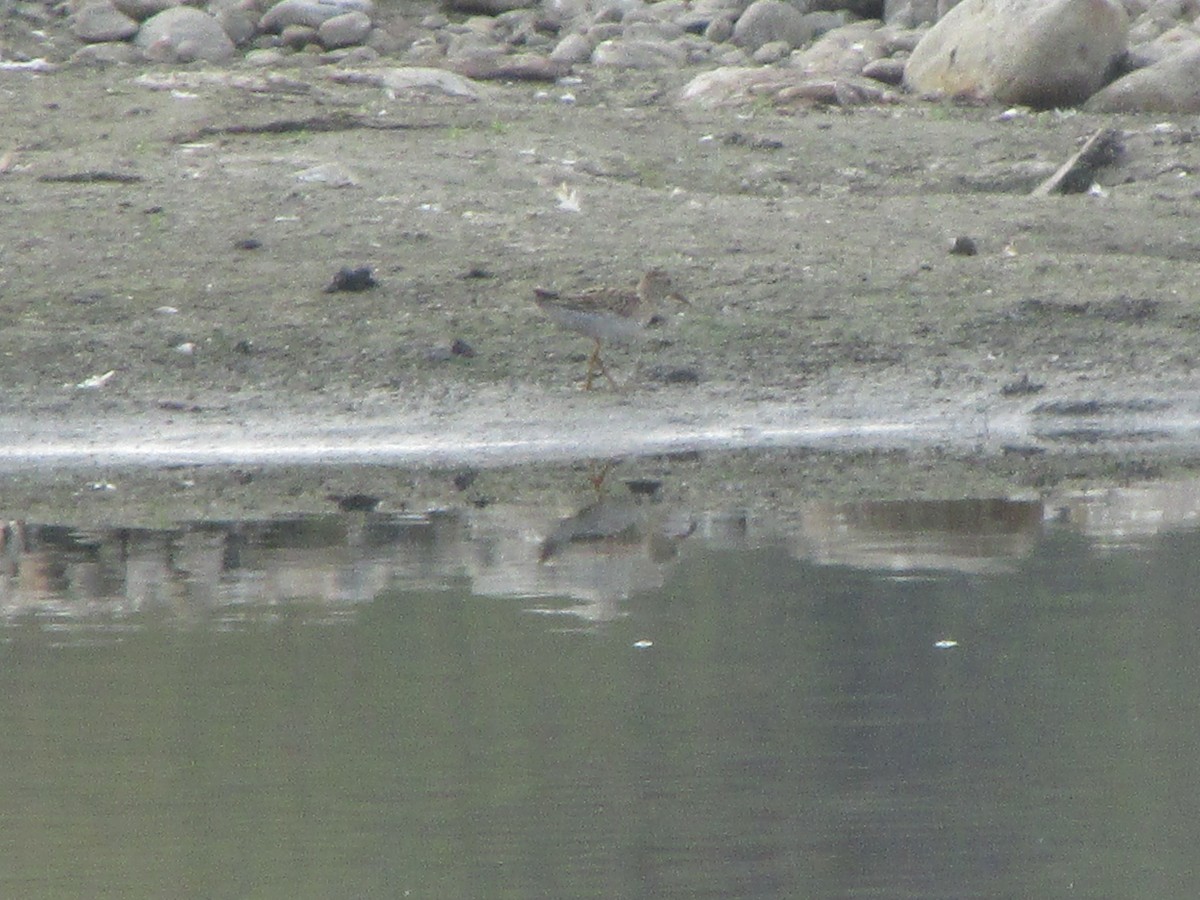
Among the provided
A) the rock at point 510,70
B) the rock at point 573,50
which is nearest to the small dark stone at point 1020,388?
the rock at point 510,70

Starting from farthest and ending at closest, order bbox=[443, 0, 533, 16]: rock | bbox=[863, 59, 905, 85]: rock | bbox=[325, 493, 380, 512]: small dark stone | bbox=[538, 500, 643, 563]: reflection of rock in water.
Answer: bbox=[443, 0, 533, 16]: rock → bbox=[863, 59, 905, 85]: rock → bbox=[325, 493, 380, 512]: small dark stone → bbox=[538, 500, 643, 563]: reflection of rock in water

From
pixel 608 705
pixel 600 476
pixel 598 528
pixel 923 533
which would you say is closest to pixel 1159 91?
pixel 600 476

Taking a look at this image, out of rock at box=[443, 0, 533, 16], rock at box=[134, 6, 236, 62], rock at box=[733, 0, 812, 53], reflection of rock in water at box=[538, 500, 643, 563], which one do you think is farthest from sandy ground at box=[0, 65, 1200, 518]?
rock at box=[443, 0, 533, 16]

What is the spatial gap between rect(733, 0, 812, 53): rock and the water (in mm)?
12187

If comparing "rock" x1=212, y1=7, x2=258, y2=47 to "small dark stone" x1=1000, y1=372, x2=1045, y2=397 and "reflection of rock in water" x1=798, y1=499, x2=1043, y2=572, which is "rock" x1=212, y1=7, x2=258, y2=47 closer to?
"small dark stone" x1=1000, y1=372, x2=1045, y2=397

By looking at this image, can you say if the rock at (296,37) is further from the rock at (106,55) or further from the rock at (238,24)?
the rock at (106,55)

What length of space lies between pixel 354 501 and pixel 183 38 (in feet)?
34.1

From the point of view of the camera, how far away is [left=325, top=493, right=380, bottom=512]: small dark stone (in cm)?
852

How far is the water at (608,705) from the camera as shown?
469 centimetres

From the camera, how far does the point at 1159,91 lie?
16.5 metres

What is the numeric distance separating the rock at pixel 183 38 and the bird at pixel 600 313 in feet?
27.3

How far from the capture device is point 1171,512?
8422 mm

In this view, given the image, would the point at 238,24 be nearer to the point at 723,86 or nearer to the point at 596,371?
the point at 723,86

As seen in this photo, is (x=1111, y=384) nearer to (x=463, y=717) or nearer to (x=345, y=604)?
→ (x=345, y=604)
